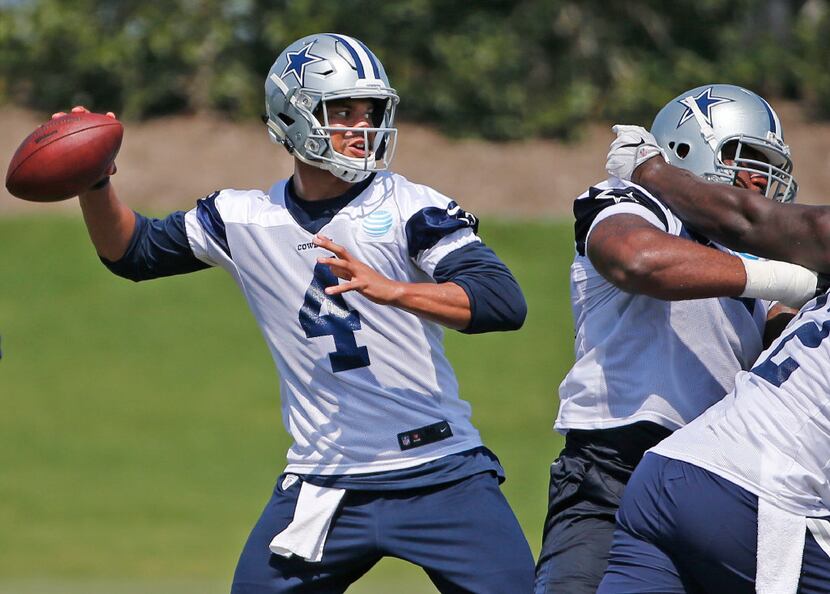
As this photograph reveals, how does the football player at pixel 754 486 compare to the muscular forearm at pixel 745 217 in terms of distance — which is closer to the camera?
the football player at pixel 754 486

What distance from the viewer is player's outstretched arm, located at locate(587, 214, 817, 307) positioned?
3484mm

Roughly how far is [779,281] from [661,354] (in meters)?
0.48

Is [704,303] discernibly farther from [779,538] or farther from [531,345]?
[531,345]

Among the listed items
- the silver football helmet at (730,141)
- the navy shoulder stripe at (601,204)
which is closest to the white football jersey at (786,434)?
the navy shoulder stripe at (601,204)

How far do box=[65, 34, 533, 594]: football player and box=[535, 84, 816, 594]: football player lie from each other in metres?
0.23

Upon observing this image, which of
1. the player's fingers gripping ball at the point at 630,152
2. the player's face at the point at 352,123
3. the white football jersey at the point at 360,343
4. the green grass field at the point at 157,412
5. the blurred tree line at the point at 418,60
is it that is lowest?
the green grass field at the point at 157,412

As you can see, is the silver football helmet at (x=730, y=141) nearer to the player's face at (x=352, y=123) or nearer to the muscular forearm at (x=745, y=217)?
the muscular forearm at (x=745, y=217)

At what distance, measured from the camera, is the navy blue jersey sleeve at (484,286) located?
12.6 ft

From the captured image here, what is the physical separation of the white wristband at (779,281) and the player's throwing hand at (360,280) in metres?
0.92

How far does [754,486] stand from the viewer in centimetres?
336

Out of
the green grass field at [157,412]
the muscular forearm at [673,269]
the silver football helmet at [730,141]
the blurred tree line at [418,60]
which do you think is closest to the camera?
the muscular forearm at [673,269]

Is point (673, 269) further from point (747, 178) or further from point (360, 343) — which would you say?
point (360, 343)

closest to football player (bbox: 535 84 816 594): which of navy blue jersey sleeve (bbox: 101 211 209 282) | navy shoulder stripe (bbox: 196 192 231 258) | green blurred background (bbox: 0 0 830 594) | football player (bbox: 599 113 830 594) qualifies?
football player (bbox: 599 113 830 594)

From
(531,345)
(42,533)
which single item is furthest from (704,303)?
(531,345)
